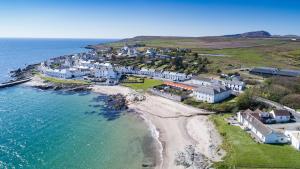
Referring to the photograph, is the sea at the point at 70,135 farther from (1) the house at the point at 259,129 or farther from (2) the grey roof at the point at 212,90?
(2) the grey roof at the point at 212,90

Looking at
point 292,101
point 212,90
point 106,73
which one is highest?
point 212,90

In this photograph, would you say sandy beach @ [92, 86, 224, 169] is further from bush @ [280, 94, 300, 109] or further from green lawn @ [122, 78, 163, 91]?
bush @ [280, 94, 300, 109]

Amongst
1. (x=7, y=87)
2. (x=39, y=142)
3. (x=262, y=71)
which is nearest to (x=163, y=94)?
(x=39, y=142)

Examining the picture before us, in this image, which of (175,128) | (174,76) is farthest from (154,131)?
(174,76)

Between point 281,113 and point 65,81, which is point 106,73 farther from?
point 281,113

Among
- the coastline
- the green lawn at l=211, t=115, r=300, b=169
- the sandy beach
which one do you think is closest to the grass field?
the coastline

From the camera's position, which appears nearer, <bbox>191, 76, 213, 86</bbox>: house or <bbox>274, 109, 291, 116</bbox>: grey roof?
<bbox>274, 109, 291, 116</bbox>: grey roof

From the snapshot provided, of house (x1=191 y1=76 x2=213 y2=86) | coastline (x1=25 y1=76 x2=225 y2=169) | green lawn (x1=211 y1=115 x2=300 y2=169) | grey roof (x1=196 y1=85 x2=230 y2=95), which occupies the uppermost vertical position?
grey roof (x1=196 y1=85 x2=230 y2=95)
